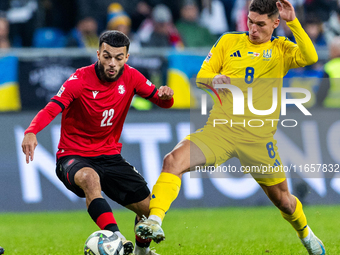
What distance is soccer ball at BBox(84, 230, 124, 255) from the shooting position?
4.94 m

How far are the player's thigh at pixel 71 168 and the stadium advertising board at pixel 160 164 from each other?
4.12 metres

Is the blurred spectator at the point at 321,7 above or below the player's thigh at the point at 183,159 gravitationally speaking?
above

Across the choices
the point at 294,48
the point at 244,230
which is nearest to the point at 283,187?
the point at 294,48

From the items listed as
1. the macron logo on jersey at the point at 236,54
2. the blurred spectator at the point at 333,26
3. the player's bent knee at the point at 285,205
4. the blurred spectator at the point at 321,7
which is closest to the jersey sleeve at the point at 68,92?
the macron logo on jersey at the point at 236,54

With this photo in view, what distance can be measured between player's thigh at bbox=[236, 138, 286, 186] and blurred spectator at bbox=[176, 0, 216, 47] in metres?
7.24

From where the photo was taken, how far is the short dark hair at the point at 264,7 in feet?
19.0

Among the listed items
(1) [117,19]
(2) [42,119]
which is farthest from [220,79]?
(1) [117,19]

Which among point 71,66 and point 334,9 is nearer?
point 71,66

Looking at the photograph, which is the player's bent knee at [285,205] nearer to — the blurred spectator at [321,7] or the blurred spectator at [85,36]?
the blurred spectator at [85,36]

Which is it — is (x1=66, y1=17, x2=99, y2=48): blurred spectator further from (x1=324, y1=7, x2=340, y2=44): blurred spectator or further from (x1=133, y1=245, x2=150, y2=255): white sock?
(x1=133, y1=245, x2=150, y2=255): white sock

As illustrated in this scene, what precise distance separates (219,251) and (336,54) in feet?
15.6

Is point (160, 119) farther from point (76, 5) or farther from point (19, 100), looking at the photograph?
point (76, 5)

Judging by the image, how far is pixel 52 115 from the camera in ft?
17.9

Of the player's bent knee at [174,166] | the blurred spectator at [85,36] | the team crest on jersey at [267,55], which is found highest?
the team crest on jersey at [267,55]
